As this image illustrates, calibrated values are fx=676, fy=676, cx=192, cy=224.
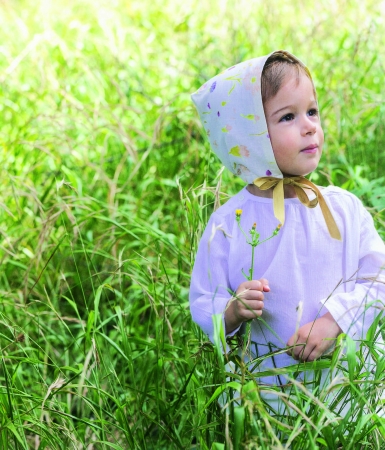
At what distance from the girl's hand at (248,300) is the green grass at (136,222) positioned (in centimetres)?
13

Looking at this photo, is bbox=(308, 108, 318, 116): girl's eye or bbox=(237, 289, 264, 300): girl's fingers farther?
bbox=(308, 108, 318, 116): girl's eye

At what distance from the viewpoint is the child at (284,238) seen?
1.55 m

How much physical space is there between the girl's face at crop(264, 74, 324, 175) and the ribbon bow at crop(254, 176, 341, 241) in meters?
0.04

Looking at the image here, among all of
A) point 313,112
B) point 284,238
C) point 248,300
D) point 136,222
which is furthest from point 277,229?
point 136,222

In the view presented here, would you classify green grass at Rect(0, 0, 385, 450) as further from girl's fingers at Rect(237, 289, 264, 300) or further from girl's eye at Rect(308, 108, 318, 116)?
girl's eye at Rect(308, 108, 318, 116)

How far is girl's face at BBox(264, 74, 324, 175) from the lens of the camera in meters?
1.55

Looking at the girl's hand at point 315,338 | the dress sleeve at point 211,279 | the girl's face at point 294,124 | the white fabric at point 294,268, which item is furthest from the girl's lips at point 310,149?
the girl's hand at point 315,338

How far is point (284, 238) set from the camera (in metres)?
1.57

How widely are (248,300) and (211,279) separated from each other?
0.16 metres

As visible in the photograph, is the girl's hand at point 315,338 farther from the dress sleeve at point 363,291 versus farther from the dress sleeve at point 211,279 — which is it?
the dress sleeve at point 211,279

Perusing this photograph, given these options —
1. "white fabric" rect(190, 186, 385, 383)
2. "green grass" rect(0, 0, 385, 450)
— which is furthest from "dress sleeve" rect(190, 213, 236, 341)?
"green grass" rect(0, 0, 385, 450)

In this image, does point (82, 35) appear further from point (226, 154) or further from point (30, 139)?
point (226, 154)

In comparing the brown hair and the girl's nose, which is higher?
the brown hair

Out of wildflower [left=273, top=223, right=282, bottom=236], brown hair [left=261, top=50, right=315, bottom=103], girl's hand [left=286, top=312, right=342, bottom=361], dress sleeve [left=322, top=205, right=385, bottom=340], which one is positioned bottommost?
girl's hand [left=286, top=312, right=342, bottom=361]
